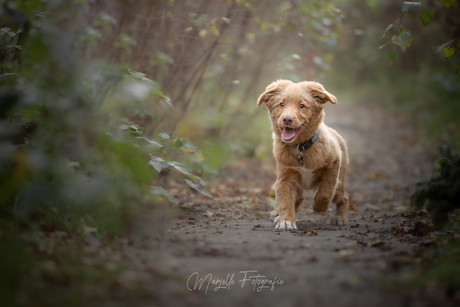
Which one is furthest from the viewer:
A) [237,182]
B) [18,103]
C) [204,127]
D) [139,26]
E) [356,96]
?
[356,96]

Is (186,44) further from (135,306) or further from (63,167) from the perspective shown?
(135,306)

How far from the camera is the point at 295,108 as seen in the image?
468 centimetres

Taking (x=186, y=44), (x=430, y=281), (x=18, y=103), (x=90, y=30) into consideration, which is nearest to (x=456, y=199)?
(x=430, y=281)

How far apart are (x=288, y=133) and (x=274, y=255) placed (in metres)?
1.74

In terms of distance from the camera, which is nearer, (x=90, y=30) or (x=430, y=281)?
(x=430, y=281)

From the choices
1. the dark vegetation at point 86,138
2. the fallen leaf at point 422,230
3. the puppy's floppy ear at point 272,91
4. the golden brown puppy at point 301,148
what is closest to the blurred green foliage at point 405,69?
A: the golden brown puppy at point 301,148

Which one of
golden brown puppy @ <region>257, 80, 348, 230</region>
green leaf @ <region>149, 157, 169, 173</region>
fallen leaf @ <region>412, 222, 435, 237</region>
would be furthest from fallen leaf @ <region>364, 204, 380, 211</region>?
green leaf @ <region>149, 157, 169, 173</region>

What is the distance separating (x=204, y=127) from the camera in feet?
29.8

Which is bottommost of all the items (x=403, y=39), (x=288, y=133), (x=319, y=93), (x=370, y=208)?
(x=370, y=208)

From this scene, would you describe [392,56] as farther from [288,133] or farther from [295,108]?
[288,133]

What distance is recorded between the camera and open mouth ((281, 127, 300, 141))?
15.1 ft

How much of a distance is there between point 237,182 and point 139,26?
3.51 metres

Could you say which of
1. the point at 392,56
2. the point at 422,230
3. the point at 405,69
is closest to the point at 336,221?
the point at 422,230

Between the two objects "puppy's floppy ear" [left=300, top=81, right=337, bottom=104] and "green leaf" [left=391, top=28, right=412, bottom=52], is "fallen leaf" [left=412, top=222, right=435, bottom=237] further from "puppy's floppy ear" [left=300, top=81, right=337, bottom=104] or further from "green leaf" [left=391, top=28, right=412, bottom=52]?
"green leaf" [left=391, top=28, right=412, bottom=52]
